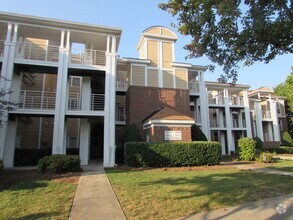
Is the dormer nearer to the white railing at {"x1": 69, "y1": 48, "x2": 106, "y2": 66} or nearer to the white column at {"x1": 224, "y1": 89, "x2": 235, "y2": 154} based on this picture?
the white railing at {"x1": 69, "y1": 48, "x2": 106, "y2": 66}

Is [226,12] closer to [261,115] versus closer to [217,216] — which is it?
[217,216]

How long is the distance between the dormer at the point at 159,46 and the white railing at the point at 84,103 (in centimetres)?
602

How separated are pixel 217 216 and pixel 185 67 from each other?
60.0 ft

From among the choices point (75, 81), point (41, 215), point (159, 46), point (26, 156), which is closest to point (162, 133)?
point (159, 46)

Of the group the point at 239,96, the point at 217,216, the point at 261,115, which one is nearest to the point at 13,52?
the point at 217,216

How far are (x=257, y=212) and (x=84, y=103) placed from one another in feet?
45.6

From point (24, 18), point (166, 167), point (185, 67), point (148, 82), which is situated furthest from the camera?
point (185, 67)

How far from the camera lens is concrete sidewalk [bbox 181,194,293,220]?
15.9ft

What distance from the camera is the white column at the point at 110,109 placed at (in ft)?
50.3

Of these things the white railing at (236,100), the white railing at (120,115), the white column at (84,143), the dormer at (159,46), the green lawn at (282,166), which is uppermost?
the dormer at (159,46)

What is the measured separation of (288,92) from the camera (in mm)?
30969

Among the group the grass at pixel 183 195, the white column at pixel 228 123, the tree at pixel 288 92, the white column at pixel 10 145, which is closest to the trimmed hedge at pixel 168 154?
the grass at pixel 183 195

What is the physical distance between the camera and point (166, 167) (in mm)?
14062

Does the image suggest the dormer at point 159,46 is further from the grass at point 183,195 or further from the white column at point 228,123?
the grass at point 183,195
